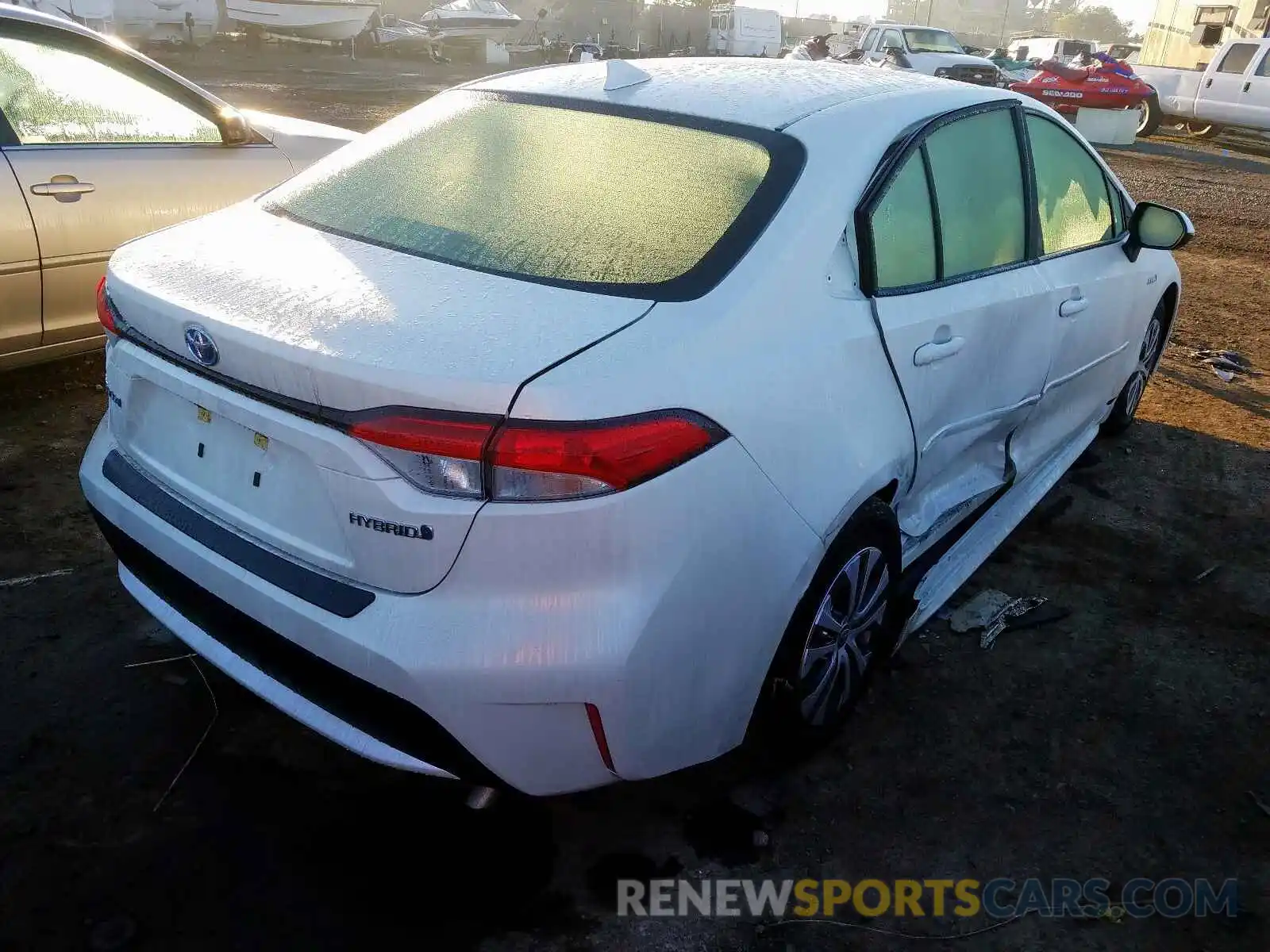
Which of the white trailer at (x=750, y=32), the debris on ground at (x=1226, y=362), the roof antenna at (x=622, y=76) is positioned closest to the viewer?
the roof antenna at (x=622, y=76)

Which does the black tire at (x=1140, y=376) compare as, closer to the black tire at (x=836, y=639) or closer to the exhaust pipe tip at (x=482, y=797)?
the black tire at (x=836, y=639)

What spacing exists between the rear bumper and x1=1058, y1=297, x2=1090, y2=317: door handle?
5.56 feet

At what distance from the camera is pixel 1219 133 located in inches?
765

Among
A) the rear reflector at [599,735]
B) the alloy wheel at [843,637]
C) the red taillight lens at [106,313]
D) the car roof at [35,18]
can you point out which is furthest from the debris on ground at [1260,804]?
the car roof at [35,18]

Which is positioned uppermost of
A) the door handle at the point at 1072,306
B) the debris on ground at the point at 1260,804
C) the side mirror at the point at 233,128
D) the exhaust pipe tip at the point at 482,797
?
the side mirror at the point at 233,128

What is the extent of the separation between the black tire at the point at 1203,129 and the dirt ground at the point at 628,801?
18.7m

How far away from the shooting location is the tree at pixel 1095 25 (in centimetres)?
11212

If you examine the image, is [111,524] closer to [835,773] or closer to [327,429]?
[327,429]

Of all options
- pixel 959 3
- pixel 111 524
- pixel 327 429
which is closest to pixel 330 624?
pixel 327 429

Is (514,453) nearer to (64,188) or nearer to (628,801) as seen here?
(628,801)

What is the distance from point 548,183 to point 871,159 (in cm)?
80

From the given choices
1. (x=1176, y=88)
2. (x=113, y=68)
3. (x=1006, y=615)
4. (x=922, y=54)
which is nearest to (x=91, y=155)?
(x=113, y=68)

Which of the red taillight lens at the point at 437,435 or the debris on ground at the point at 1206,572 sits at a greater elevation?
the red taillight lens at the point at 437,435

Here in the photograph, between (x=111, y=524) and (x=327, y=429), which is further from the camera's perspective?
(x=111, y=524)
